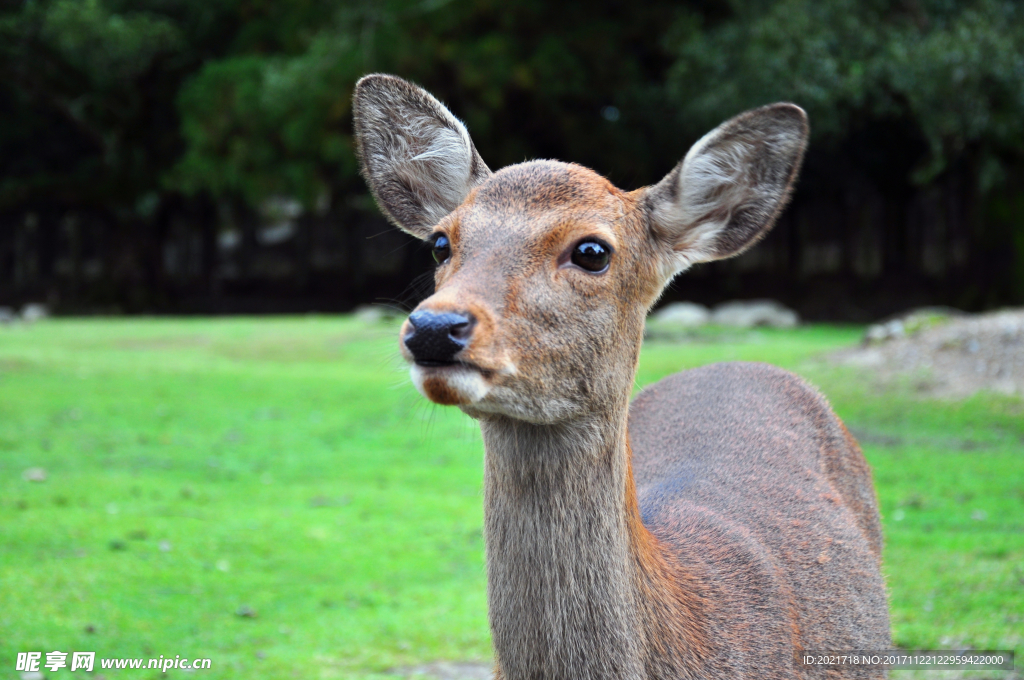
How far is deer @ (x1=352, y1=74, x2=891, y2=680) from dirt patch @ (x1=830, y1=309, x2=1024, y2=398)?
667 cm

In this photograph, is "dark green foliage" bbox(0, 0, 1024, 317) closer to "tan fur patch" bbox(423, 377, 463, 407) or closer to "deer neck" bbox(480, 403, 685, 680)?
"deer neck" bbox(480, 403, 685, 680)

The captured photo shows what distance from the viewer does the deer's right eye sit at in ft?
9.10

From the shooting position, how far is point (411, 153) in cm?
322

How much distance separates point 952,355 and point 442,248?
8.75 m

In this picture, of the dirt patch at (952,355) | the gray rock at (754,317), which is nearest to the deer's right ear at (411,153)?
the dirt patch at (952,355)

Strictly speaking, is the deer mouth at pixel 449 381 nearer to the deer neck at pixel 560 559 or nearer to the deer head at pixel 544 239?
the deer head at pixel 544 239

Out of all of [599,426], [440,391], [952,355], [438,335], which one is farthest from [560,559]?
[952,355]

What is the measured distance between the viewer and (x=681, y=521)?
126 inches

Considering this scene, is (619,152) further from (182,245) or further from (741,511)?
(741,511)

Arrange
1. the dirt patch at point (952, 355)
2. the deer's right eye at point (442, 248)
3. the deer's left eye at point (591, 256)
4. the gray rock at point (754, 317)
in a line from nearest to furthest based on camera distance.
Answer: the deer's left eye at point (591, 256), the deer's right eye at point (442, 248), the dirt patch at point (952, 355), the gray rock at point (754, 317)

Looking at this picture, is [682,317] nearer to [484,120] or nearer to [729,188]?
[484,120]

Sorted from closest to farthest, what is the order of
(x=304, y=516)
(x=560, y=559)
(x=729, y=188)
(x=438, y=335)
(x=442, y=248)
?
(x=438, y=335)
(x=560, y=559)
(x=442, y=248)
(x=729, y=188)
(x=304, y=516)

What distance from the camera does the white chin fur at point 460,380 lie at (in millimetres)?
2256

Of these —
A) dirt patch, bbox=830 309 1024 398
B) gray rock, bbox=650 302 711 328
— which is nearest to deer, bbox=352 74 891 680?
dirt patch, bbox=830 309 1024 398
